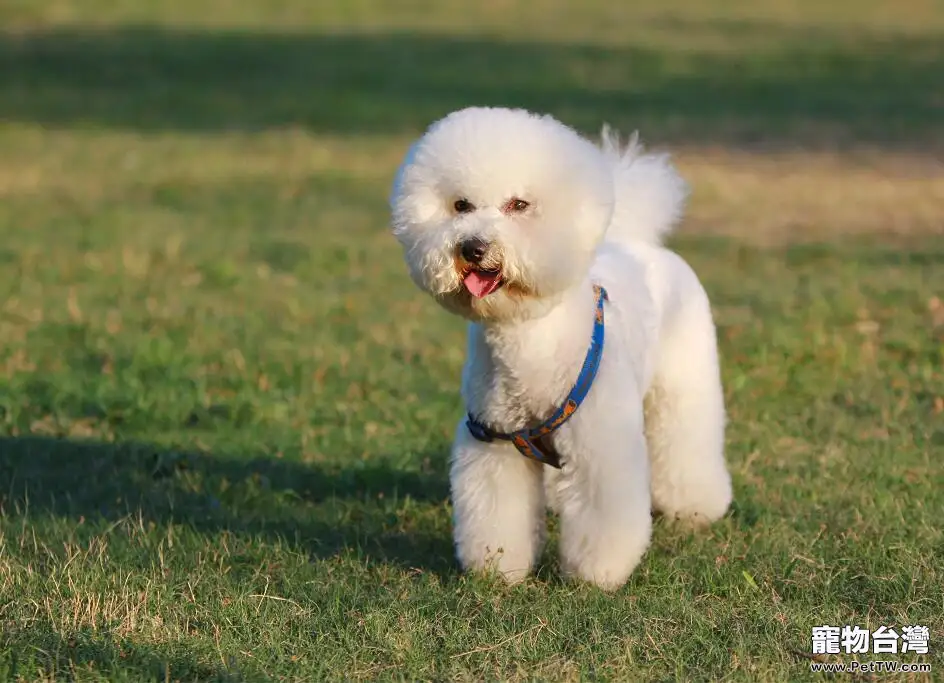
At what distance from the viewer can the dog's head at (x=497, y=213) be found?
15.4 ft

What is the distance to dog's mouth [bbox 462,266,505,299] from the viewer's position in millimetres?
4719

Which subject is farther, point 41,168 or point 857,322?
point 41,168

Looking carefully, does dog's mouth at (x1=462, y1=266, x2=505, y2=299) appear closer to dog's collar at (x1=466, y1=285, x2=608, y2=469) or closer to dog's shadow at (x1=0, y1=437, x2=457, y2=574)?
dog's collar at (x1=466, y1=285, x2=608, y2=469)

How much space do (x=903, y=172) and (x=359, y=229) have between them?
6251 mm

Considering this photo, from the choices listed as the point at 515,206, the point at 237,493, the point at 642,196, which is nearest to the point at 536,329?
the point at 515,206

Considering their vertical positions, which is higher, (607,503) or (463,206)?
(463,206)

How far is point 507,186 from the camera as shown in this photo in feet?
15.6

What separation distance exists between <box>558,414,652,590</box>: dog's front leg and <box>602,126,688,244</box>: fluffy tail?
117cm

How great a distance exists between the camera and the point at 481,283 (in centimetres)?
474

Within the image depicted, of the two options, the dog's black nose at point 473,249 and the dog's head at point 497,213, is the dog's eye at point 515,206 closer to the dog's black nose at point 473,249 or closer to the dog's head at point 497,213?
the dog's head at point 497,213

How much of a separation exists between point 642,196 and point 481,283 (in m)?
1.51

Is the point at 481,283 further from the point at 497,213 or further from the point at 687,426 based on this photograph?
the point at 687,426

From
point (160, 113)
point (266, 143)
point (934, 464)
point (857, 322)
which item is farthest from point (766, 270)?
point (160, 113)

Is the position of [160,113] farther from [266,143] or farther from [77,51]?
[77,51]
